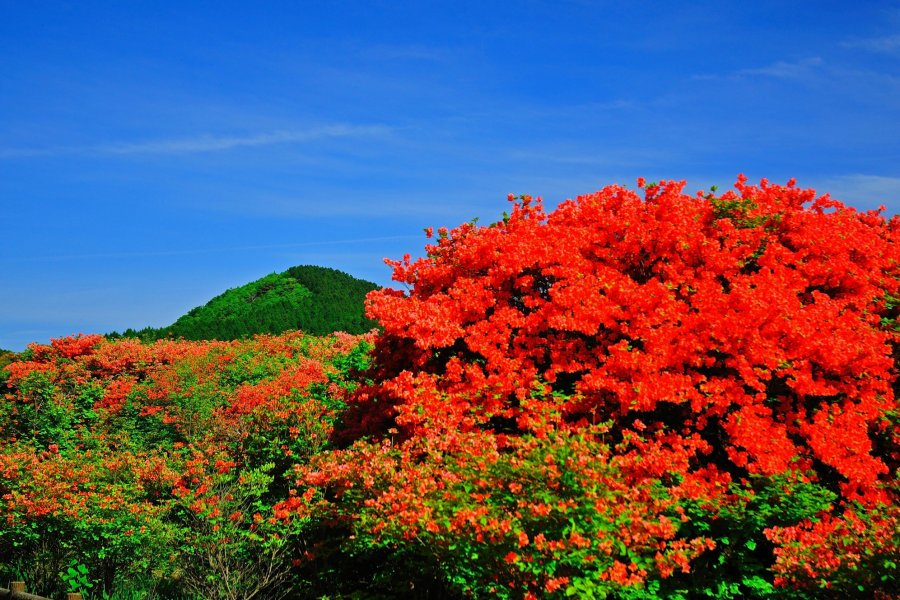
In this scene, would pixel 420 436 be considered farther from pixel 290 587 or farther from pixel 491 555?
pixel 290 587

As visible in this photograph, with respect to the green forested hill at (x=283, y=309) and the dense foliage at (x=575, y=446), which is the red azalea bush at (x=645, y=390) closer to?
the dense foliage at (x=575, y=446)

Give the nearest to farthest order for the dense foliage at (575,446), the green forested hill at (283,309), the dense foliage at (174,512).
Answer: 1. the dense foliage at (575,446)
2. the dense foliage at (174,512)
3. the green forested hill at (283,309)

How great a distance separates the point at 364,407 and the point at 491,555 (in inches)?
268

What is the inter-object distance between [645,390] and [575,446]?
7.23ft

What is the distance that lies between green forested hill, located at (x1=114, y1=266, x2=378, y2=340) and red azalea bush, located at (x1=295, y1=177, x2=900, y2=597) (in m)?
34.6

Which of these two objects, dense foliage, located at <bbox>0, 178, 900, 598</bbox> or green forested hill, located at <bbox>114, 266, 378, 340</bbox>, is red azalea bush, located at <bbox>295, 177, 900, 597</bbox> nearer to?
dense foliage, located at <bbox>0, 178, 900, 598</bbox>

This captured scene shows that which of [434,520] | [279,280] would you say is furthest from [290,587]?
[279,280]

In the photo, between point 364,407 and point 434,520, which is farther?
point 364,407

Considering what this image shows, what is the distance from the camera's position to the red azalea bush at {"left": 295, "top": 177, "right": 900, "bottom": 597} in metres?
10.6

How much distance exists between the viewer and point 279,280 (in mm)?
67000

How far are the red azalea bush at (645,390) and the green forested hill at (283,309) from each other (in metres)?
34.6

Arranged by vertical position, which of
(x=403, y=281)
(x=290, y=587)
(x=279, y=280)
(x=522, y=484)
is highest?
(x=279, y=280)

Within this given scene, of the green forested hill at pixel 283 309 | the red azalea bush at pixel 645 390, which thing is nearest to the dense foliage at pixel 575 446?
the red azalea bush at pixel 645 390

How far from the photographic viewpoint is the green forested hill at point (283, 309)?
52000 mm
